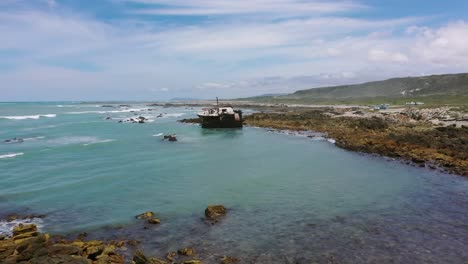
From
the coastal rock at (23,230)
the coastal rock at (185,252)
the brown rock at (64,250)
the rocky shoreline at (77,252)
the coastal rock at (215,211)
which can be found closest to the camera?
the rocky shoreline at (77,252)

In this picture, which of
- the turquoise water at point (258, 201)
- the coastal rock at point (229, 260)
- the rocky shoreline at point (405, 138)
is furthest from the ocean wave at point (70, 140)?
the coastal rock at point (229, 260)

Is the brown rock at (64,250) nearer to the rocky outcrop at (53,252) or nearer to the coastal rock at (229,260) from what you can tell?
the rocky outcrop at (53,252)

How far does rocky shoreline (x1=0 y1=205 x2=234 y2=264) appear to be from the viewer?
44.5ft

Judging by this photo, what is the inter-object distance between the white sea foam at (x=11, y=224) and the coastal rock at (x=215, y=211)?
27.3 feet

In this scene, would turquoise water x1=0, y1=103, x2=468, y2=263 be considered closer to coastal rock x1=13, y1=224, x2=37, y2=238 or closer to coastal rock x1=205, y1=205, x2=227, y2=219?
coastal rock x1=205, y1=205, x2=227, y2=219

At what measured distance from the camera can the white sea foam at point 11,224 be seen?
18.3m

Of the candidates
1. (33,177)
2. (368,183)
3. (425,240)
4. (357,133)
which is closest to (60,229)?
(33,177)

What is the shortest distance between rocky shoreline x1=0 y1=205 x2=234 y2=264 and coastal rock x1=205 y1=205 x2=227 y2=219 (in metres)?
4.27

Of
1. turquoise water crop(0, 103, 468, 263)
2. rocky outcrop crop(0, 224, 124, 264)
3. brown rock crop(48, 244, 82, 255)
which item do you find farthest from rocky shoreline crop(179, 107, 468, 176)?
brown rock crop(48, 244, 82, 255)

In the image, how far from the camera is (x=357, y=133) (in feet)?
163

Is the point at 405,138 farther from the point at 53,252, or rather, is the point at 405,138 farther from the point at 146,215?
the point at 53,252

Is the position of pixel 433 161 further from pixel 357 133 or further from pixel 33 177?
pixel 33 177

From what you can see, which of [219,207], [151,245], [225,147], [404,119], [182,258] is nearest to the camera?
[182,258]

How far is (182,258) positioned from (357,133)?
3921 cm
